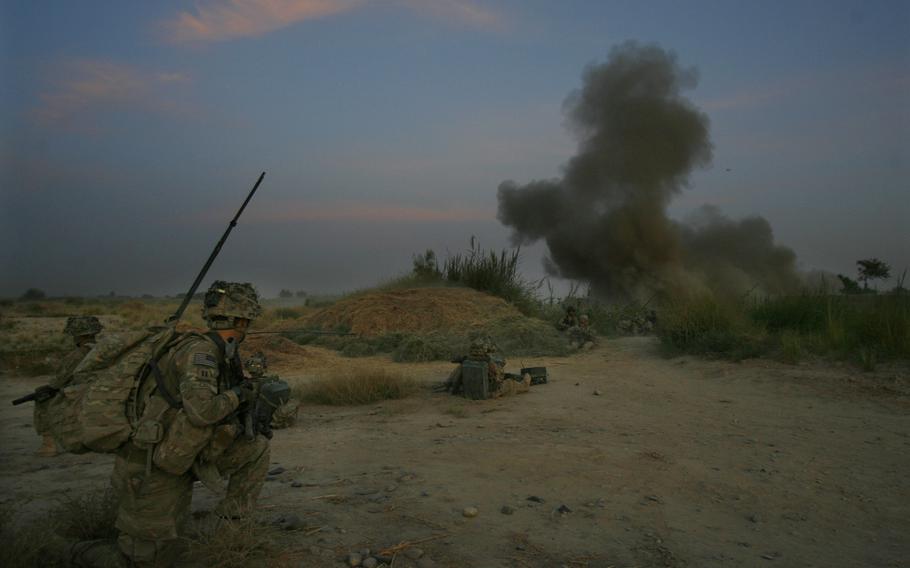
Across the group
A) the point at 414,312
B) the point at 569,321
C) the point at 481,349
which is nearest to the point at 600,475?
the point at 481,349

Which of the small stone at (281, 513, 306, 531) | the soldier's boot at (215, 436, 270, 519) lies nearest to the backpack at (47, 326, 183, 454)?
the soldier's boot at (215, 436, 270, 519)

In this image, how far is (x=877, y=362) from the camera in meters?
8.88

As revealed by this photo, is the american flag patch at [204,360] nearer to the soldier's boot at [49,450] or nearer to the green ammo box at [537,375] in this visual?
the soldier's boot at [49,450]

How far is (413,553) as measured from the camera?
3.74 m

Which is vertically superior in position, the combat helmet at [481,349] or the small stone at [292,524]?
the combat helmet at [481,349]

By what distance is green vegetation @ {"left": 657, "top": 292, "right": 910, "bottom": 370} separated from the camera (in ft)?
30.0

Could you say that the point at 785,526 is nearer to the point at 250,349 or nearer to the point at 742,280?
the point at 250,349

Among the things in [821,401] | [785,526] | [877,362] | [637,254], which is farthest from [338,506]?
[637,254]

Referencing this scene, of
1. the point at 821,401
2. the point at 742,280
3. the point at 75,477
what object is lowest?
the point at 75,477

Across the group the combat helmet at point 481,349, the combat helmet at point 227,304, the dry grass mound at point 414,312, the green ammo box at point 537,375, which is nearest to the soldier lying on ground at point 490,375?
the combat helmet at point 481,349

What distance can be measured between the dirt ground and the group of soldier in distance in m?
0.65

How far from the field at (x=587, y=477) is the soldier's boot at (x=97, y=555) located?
0.38 meters

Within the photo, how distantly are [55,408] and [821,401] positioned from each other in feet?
26.7

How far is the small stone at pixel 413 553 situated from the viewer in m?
3.71
